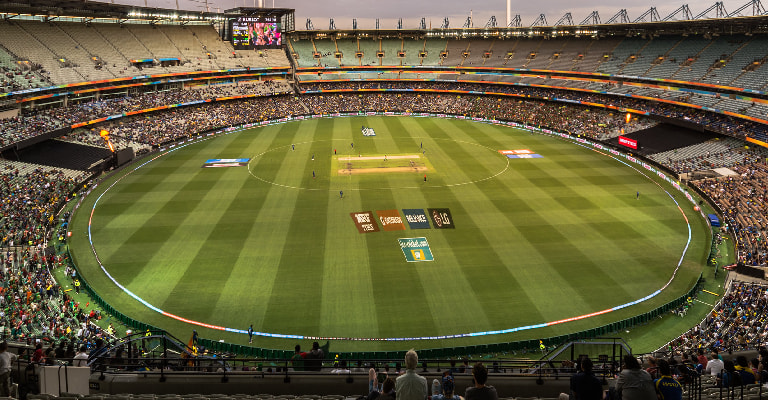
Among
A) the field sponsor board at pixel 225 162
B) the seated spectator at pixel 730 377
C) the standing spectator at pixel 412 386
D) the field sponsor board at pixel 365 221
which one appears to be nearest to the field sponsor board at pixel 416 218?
the field sponsor board at pixel 365 221

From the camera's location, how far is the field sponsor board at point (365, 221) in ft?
137

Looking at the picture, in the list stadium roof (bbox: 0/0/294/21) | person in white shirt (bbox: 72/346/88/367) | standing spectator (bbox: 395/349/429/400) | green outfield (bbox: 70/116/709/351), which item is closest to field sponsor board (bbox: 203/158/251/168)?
green outfield (bbox: 70/116/709/351)

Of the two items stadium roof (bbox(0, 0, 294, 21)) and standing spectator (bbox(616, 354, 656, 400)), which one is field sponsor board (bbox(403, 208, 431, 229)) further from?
stadium roof (bbox(0, 0, 294, 21))

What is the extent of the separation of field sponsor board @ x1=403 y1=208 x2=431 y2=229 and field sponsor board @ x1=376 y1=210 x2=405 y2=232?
2.37 ft

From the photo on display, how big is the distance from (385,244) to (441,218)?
7.15 m

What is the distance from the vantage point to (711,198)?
152ft

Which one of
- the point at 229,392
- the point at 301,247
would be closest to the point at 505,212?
the point at 301,247

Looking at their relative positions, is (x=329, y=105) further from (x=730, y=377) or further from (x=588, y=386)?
(x=588, y=386)

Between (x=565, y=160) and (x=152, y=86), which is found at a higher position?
(x=152, y=86)

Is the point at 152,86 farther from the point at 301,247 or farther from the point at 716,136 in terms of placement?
the point at 716,136

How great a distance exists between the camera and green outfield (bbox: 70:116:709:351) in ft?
96.5

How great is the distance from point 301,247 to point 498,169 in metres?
29.3

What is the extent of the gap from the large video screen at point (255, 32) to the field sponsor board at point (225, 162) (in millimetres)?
41156

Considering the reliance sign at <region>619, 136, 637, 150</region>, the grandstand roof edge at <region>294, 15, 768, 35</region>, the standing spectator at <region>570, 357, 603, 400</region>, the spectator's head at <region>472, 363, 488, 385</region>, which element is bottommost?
the standing spectator at <region>570, 357, 603, 400</region>
